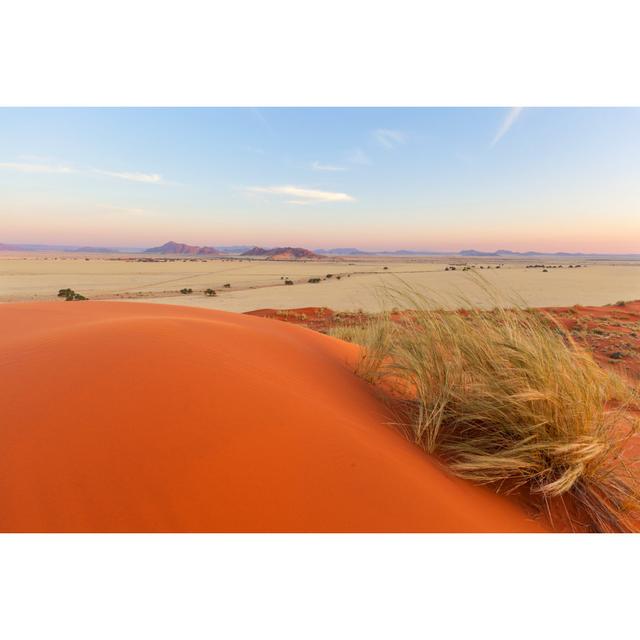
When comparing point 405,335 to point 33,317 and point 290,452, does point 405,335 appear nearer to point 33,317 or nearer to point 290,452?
point 290,452

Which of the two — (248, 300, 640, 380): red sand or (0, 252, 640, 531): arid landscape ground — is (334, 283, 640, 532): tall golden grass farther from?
(248, 300, 640, 380): red sand

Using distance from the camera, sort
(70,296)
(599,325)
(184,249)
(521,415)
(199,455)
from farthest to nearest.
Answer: (184,249) < (70,296) < (599,325) < (521,415) < (199,455)

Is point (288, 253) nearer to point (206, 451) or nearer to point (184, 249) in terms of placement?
point (184, 249)

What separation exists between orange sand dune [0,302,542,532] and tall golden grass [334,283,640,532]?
243 millimetres

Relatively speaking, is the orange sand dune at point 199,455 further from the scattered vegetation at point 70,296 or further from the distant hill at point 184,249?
the distant hill at point 184,249

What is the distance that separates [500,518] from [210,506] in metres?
1.41

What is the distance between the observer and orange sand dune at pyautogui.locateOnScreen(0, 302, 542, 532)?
1550 millimetres

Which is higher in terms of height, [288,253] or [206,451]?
[288,253]

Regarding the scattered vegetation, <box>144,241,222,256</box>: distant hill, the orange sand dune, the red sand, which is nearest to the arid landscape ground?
the orange sand dune

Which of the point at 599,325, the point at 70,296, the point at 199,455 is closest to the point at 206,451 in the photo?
the point at 199,455

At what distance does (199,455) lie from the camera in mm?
1792

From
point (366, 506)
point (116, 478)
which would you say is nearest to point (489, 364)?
point (366, 506)

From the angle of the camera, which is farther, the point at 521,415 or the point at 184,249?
the point at 184,249

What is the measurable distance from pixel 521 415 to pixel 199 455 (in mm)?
1918
